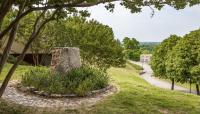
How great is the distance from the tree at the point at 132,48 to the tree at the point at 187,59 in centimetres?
7829

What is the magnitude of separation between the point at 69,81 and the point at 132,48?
372 ft

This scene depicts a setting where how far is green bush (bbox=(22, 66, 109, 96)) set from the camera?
52.9ft

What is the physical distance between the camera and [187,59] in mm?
43875

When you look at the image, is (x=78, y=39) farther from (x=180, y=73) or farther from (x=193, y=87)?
(x=193, y=87)

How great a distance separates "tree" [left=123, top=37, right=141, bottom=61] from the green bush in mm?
105916

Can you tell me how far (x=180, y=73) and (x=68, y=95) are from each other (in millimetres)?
30826

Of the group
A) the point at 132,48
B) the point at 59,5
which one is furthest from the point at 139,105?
the point at 132,48

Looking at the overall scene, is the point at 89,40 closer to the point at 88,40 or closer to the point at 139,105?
the point at 88,40

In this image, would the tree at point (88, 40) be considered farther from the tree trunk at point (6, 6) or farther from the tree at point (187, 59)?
the tree trunk at point (6, 6)

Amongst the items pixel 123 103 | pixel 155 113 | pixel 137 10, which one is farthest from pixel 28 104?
pixel 137 10

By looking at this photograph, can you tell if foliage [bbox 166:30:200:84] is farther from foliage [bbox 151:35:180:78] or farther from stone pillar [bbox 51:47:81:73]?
stone pillar [bbox 51:47:81:73]

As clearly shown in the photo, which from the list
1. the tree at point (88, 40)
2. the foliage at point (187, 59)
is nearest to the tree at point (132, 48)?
the foliage at point (187, 59)

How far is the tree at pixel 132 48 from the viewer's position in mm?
125688

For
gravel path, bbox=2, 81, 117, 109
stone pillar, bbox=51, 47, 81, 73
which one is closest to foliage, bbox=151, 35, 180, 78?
stone pillar, bbox=51, 47, 81, 73
